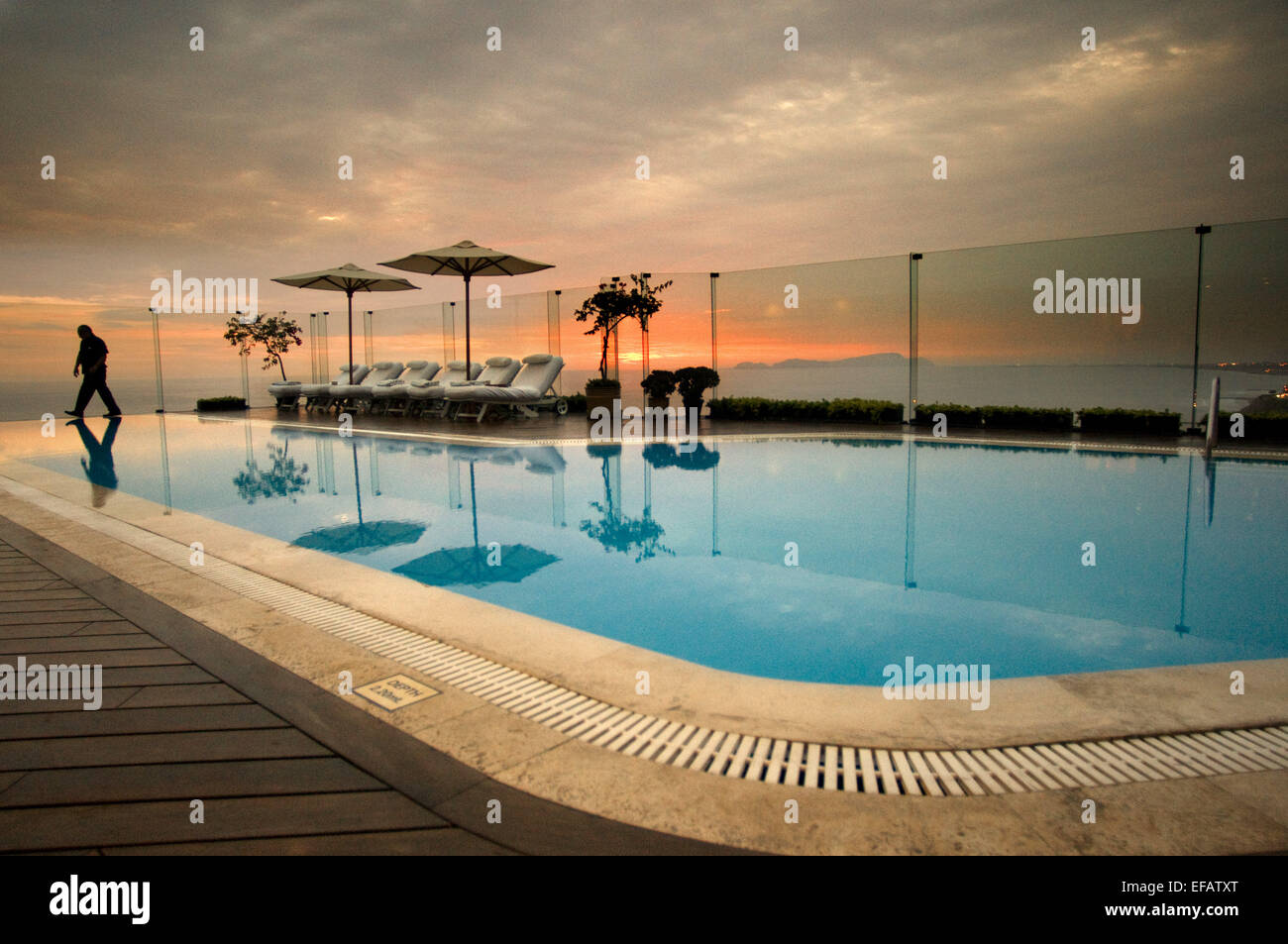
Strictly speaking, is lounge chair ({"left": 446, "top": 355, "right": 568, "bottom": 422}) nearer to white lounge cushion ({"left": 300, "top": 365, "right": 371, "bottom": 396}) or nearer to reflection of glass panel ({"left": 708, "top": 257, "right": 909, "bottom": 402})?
reflection of glass panel ({"left": 708, "top": 257, "right": 909, "bottom": 402})

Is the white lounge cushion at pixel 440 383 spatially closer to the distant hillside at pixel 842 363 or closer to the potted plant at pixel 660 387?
the potted plant at pixel 660 387

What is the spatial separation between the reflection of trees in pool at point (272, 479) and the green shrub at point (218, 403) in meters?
9.24

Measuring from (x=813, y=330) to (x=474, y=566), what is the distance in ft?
33.5

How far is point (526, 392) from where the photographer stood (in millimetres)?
11648

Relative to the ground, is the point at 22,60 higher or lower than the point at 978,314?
higher

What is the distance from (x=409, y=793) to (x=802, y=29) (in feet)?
31.5

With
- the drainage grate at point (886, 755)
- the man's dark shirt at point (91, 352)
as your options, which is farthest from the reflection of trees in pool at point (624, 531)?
the man's dark shirt at point (91, 352)

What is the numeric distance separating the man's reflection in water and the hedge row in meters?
8.72

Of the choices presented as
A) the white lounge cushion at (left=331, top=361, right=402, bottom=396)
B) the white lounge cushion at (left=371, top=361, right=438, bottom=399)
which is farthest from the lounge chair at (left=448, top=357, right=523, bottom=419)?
the white lounge cushion at (left=331, top=361, right=402, bottom=396)

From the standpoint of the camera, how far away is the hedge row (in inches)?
426
